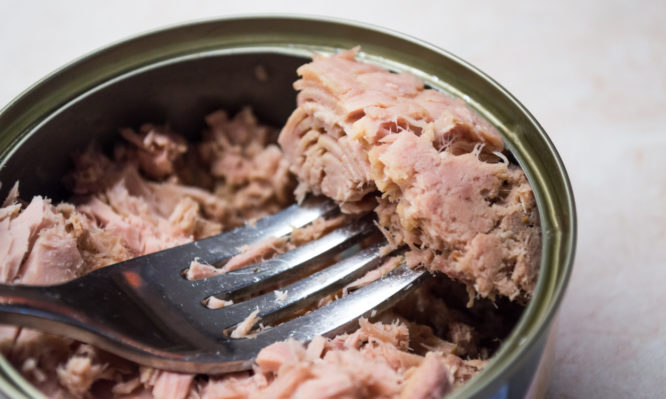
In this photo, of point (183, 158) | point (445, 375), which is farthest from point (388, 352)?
point (183, 158)

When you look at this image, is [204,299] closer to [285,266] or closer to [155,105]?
[285,266]

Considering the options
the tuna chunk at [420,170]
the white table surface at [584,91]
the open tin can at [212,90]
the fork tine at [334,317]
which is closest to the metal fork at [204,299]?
the fork tine at [334,317]

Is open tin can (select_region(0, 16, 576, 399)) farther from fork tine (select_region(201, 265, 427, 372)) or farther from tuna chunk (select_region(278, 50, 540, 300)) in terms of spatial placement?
fork tine (select_region(201, 265, 427, 372))

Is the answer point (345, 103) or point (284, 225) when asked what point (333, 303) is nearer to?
point (284, 225)

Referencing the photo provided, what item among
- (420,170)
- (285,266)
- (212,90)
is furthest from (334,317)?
(212,90)

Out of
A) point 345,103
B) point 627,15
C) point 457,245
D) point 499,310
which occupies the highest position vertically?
point 627,15

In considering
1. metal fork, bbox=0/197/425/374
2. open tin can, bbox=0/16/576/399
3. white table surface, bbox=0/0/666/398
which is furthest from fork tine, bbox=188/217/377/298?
white table surface, bbox=0/0/666/398

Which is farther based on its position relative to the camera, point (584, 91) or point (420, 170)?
point (584, 91)
